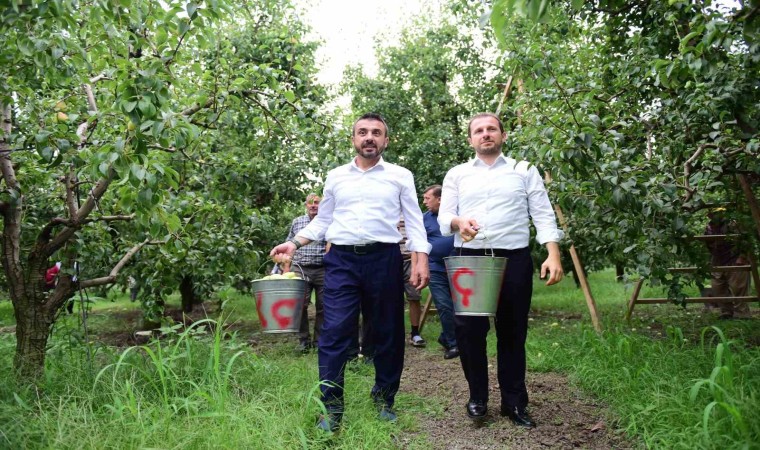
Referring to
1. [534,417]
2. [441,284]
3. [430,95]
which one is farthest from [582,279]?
[430,95]

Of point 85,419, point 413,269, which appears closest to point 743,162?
point 413,269

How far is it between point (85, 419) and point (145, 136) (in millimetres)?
1280

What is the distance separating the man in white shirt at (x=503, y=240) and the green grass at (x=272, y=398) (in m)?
0.49

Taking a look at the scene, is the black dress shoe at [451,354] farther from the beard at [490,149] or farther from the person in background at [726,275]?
the person in background at [726,275]

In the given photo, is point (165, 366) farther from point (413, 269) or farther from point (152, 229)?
point (413, 269)

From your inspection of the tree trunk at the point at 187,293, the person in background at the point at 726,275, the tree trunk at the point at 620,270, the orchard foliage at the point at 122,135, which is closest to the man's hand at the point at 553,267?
the orchard foliage at the point at 122,135

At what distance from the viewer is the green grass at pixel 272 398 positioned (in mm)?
2545

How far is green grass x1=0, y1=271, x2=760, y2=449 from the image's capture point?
254cm

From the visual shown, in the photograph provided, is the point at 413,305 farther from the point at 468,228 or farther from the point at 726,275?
the point at 726,275

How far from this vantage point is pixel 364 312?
323 cm

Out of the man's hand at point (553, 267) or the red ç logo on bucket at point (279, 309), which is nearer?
the man's hand at point (553, 267)

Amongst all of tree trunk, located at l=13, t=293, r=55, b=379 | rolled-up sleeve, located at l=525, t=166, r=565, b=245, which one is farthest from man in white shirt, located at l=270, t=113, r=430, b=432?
tree trunk, located at l=13, t=293, r=55, b=379

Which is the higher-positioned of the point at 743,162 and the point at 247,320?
the point at 743,162

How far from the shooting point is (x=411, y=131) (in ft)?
34.4
